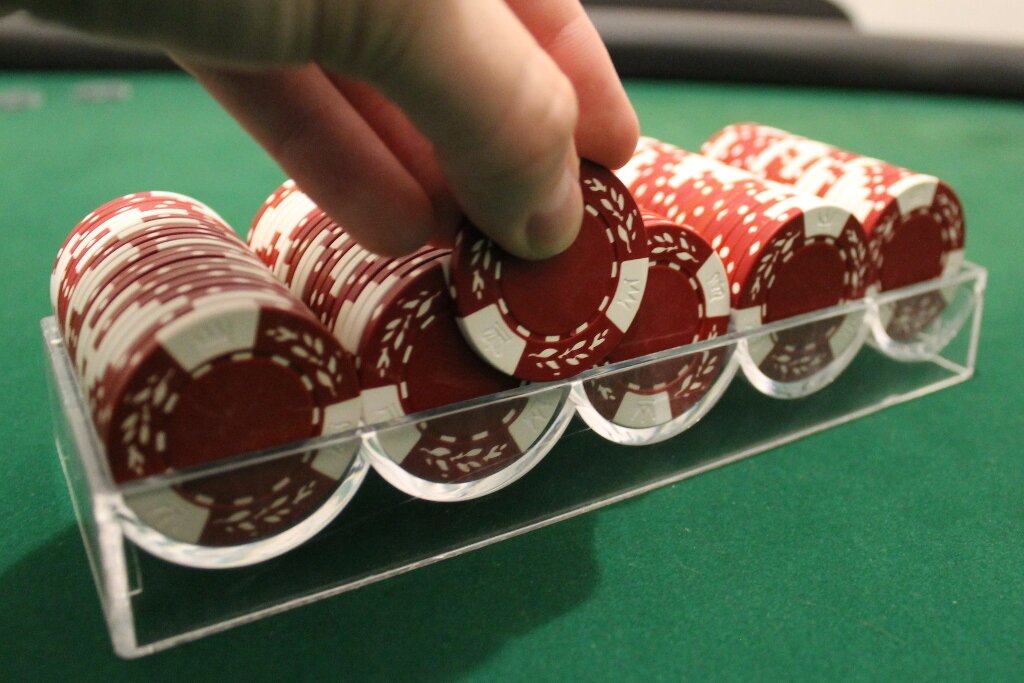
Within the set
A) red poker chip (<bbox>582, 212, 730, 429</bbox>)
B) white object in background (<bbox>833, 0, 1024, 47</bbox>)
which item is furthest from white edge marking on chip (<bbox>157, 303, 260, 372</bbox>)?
white object in background (<bbox>833, 0, 1024, 47</bbox>)

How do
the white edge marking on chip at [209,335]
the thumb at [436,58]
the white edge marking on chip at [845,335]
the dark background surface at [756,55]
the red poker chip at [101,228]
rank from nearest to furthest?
the thumb at [436,58], the white edge marking on chip at [209,335], the red poker chip at [101,228], the white edge marking on chip at [845,335], the dark background surface at [756,55]

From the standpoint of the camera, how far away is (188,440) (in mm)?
1020

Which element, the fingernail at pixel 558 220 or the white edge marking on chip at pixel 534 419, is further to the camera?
the white edge marking on chip at pixel 534 419

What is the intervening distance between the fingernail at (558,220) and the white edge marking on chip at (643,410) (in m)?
0.32

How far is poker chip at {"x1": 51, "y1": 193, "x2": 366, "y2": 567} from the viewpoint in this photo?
3.22 feet

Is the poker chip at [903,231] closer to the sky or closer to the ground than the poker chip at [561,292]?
closer to the ground

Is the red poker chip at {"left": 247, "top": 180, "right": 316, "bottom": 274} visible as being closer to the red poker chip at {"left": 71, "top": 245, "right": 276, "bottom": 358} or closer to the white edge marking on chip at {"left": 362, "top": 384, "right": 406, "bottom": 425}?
the red poker chip at {"left": 71, "top": 245, "right": 276, "bottom": 358}

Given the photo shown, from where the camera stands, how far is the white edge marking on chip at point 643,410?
1333 millimetres

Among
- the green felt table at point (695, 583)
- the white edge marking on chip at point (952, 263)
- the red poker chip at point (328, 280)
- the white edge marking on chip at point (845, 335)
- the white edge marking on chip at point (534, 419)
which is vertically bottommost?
the green felt table at point (695, 583)

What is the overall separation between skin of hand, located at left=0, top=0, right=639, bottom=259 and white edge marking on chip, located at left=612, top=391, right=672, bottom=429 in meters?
0.32

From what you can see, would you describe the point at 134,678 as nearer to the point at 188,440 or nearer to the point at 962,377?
the point at 188,440

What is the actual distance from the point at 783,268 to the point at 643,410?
33cm

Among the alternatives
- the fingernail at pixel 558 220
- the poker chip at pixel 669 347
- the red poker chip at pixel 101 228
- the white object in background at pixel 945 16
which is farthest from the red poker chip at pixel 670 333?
the white object in background at pixel 945 16

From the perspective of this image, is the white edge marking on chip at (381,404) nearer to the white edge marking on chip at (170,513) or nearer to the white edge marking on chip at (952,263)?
the white edge marking on chip at (170,513)
